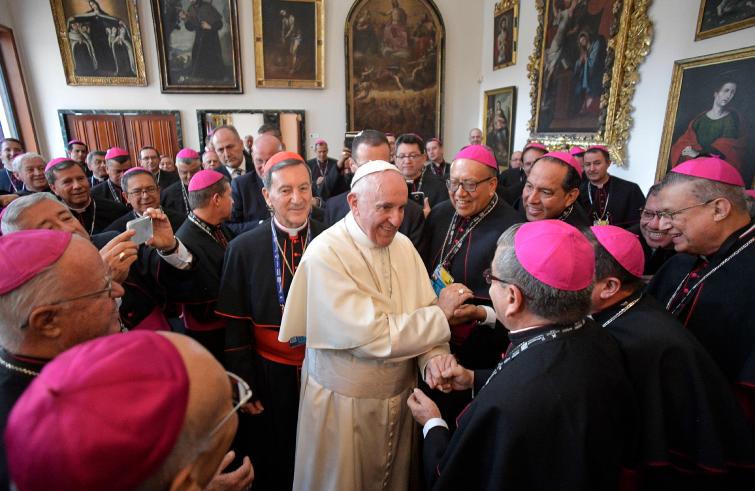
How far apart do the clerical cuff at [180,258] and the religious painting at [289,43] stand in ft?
27.9

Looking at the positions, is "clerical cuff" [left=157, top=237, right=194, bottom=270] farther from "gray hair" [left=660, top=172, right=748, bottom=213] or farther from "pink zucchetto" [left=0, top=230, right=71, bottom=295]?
"gray hair" [left=660, top=172, right=748, bottom=213]

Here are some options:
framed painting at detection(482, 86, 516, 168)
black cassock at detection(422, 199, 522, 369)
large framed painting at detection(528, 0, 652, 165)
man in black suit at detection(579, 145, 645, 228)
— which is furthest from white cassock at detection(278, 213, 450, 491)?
framed painting at detection(482, 86, 516, 168)

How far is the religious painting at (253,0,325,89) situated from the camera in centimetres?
955

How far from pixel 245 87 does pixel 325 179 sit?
13.1 feet

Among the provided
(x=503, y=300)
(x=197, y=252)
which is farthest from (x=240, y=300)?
(x=503, y=300)

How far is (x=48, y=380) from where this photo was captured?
0.70 meters

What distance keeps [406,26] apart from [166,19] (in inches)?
233

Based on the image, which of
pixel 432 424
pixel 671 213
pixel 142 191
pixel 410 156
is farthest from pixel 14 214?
pixel 671 213

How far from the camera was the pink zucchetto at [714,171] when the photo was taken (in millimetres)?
2199

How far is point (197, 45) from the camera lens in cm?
930

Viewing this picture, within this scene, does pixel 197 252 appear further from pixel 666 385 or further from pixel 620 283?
pixel 666 385

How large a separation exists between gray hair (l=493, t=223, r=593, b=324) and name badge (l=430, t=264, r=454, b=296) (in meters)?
1.22

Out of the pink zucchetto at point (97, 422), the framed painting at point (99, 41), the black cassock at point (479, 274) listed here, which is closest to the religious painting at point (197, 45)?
the framed painting at point (99, 41)

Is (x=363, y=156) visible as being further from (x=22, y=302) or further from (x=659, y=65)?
(x=659, y=65)
